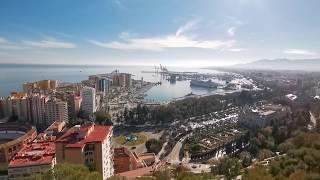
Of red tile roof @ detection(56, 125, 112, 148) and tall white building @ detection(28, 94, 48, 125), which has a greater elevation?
red tile roof @ detection(56, 125, 112, 148)

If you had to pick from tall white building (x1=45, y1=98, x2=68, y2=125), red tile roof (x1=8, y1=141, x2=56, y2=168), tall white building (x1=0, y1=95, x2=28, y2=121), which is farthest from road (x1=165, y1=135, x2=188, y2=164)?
tall white building (x1=0, y1=95, x2=28, y2=121)

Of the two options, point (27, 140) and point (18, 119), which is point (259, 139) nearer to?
point (27, 140)

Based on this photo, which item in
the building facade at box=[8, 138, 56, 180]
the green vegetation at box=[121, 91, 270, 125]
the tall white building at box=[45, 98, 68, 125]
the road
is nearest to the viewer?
the building facade at box=[8, 138, 56, 180]

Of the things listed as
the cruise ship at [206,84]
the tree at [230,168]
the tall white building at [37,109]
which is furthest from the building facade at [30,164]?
the cruise ship at [206,84]

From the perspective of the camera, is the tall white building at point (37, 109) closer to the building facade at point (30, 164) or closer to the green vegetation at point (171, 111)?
the green vegetation at point (171, 111)

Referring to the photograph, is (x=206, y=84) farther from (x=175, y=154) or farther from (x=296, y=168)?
(x=296, y=168)

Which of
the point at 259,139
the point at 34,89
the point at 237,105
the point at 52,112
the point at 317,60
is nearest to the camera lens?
the point at 259,139

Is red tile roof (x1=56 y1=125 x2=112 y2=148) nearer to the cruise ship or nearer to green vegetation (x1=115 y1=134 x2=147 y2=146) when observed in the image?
green vegetation (x1=115 y1=134 x2=147 y2=146)

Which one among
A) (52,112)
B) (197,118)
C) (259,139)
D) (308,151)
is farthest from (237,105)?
(308,151)
